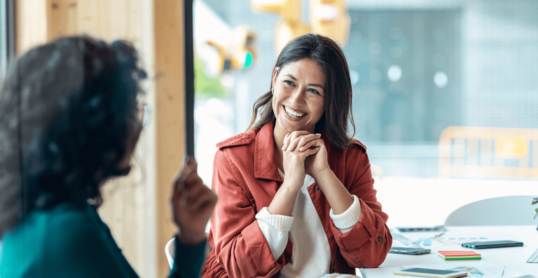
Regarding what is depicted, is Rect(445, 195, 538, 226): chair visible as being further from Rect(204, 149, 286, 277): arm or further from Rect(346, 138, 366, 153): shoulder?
Rect(204, 149, 286, 277): arm

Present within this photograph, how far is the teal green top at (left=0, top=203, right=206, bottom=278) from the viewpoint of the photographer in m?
0.49

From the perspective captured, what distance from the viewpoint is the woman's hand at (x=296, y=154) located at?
3.96ft

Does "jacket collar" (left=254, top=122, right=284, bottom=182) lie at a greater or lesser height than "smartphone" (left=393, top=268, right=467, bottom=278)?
greater

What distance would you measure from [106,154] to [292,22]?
3.22m

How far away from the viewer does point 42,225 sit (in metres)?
0.49

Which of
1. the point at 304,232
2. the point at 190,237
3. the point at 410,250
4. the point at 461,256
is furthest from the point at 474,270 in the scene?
the point at 190,237

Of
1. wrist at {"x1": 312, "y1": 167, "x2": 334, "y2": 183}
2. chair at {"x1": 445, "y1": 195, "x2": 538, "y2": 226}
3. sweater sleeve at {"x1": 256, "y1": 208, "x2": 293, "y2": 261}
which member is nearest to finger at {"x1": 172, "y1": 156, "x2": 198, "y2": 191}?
sweater sleeve at {"x1": 256, "y1": 208, "x2": 293, "y2": 261}

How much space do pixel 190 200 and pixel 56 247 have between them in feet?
0.66

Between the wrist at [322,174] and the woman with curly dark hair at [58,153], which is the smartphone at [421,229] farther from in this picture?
the woman with curly dark hair at [58,153]

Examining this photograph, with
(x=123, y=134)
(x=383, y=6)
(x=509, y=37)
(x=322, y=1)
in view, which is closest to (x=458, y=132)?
(x=509, y=37)

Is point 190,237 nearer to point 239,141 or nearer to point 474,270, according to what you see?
point 239,141

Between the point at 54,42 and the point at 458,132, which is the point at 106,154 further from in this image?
the point at 458,132

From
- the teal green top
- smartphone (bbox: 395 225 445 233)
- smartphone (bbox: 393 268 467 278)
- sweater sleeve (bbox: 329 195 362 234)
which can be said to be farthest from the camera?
smartphone (bbox: 395 225 445 233)

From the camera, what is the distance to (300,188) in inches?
49.4
